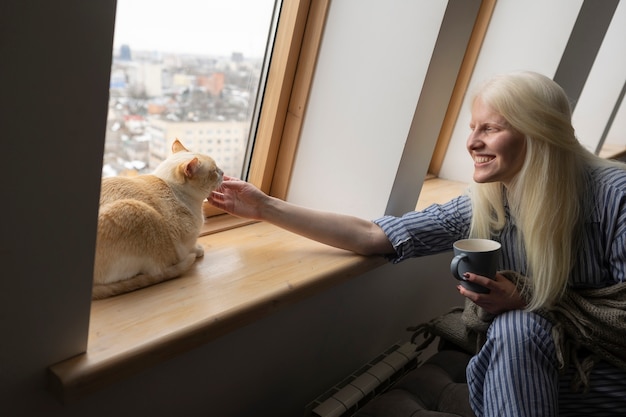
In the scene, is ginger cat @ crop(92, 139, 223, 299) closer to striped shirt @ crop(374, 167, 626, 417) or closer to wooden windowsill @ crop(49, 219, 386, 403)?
wooden windowsill @ crop(49, 219, 386, 403)

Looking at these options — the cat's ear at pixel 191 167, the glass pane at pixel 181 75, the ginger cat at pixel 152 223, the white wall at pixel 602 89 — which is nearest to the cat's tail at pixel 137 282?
the ginger cat at pixel 152 223

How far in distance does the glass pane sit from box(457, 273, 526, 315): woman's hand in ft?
2.46

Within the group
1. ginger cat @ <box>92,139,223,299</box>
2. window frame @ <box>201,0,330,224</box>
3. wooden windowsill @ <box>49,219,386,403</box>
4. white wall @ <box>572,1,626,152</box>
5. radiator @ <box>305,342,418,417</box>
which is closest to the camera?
wooden windowsill @ <box>49,219,386,403</box>

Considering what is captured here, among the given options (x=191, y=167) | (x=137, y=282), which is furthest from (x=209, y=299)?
(x=191, y=167)

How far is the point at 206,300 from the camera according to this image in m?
0.89

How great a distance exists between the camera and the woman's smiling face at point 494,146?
3.57 feet

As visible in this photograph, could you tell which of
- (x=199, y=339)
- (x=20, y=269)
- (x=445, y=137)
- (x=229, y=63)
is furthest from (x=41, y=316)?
(x=445, y=137)

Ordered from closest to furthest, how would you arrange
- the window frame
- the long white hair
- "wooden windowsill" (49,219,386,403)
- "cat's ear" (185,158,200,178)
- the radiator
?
"wooden windowsill" (49,219,386,403) < "cat's ear" (185,158,200,178) < the long white hair < the radiator < the window frame

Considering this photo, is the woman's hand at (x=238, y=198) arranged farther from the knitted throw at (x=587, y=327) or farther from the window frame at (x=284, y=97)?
the knitted throw at (x=587, y=327)

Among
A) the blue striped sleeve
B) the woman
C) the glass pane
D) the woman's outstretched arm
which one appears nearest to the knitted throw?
the woman

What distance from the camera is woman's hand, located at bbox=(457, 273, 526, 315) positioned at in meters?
A: 1.06

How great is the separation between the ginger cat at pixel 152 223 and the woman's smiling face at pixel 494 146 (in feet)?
1.99

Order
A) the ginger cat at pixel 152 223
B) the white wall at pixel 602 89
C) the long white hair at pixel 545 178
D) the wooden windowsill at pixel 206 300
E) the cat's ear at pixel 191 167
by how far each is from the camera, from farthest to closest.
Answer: the white wall at pixel 602 89, the long white hair at pixel 545 178, the cat's ear at pixel 191 167, the ginger cat at pixel 152 223, the wooden windowsill at pixel 206 300

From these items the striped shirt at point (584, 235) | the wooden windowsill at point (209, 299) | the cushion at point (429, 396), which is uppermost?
the striped shirt at point (584, 235)
